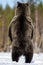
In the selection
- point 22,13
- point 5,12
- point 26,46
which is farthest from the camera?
point 5,12

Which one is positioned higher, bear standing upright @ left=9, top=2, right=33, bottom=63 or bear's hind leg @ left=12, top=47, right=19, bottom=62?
bear standing upright @ left=9, top=2, right=33, bottom=63

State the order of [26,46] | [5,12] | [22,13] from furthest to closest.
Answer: [5,12]
[22,13]
[26,46]

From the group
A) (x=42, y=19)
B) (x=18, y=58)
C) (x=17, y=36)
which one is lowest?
(x=42, y=19)

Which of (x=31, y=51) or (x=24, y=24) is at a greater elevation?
(x=24, y=24)

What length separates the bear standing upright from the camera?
24.0ft

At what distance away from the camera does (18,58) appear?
24.8 feet

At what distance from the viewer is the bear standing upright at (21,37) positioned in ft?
24.0

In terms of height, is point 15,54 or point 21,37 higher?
point 21,37

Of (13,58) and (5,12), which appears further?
(5,12)

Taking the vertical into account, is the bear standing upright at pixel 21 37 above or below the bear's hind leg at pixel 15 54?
above

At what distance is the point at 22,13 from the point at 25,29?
0.51m

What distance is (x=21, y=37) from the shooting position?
7.36 metres

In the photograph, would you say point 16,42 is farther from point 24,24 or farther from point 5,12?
point 5,12

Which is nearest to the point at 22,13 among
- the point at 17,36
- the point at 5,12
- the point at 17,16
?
the point at 17,16
